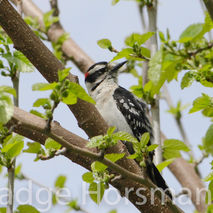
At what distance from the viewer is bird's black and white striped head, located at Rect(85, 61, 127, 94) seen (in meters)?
6.08

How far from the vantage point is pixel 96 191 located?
3006 millimetres

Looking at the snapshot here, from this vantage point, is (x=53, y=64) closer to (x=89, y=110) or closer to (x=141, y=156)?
(x=89, y=110)

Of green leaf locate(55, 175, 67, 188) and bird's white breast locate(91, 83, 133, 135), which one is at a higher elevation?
bird's white breast locate(91, 83, 133, 135)

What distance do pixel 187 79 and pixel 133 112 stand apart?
2.60m

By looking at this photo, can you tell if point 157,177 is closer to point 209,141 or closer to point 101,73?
point 209,141

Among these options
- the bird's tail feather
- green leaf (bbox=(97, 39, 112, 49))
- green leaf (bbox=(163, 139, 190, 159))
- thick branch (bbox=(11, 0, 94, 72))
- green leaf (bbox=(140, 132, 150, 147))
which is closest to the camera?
green leaf (bbox=(140, 132, 150, 147))

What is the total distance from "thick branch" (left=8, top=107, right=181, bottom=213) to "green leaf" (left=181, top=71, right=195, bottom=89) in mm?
654

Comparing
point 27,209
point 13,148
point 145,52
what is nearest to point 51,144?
point 13,148

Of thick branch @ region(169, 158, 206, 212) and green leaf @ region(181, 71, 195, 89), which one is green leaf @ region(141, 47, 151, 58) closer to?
green leaf @ region(181, 71, 195, 89)

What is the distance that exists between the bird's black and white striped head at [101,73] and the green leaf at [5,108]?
3.96 metres

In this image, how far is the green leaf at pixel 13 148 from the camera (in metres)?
2.85

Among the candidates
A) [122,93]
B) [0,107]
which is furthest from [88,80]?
[0,107]

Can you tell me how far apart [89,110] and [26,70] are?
511mm

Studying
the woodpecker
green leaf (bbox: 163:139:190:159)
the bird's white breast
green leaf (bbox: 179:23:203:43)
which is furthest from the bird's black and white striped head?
green leaf (bbox: 179:23:203:43)
